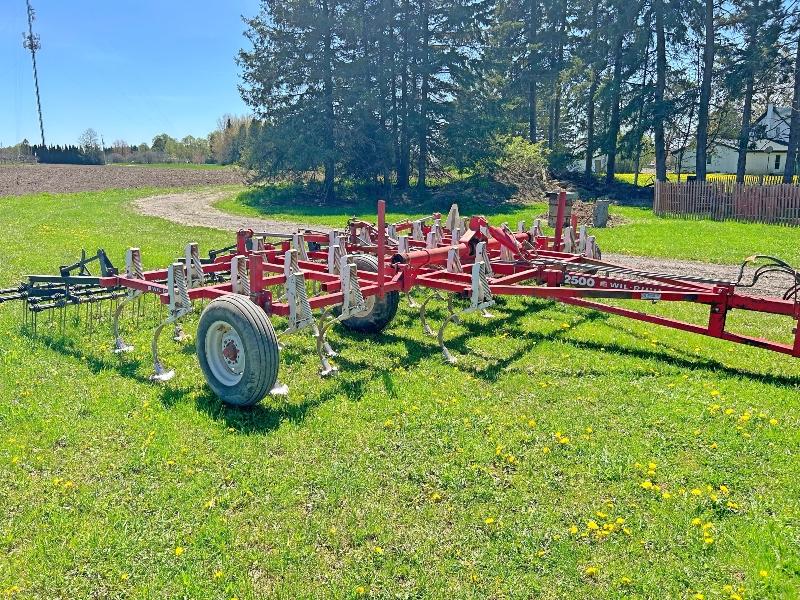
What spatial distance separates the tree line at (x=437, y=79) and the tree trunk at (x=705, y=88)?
Result: 5 cm

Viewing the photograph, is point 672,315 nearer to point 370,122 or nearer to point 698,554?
point 698,554

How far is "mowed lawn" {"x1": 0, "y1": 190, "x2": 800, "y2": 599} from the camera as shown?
328 cm

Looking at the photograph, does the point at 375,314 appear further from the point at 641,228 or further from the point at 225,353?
the point at 641,228

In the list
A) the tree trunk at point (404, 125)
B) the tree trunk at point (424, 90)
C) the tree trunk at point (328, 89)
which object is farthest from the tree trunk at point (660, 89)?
the tree trunk at point (328, 89)

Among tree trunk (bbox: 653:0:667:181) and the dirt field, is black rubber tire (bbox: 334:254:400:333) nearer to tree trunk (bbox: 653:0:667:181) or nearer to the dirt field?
tree trunk (bbox: 653:0:667:181)

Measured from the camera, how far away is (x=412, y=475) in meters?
4.25

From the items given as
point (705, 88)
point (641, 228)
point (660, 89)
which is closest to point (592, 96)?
point (660, 89)

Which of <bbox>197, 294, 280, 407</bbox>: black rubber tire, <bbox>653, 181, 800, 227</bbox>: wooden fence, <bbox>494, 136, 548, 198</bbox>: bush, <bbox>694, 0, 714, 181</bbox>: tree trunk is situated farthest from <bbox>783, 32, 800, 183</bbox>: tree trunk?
<bbox>197, 294, 280, 407</bbox>: black rubber tire

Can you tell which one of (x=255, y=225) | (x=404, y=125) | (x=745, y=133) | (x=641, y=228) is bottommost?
(x=255, y=225)

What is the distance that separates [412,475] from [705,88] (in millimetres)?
27779

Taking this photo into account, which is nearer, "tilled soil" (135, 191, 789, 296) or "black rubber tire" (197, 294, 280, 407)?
"black rubber tire" (197, 294, 280, 407)

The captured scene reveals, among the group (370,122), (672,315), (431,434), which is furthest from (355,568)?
(370,122)

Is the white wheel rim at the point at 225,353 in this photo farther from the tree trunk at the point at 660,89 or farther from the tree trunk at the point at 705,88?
the tree trunk at the point at 660,89

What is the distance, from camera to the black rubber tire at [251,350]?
4.96 m
